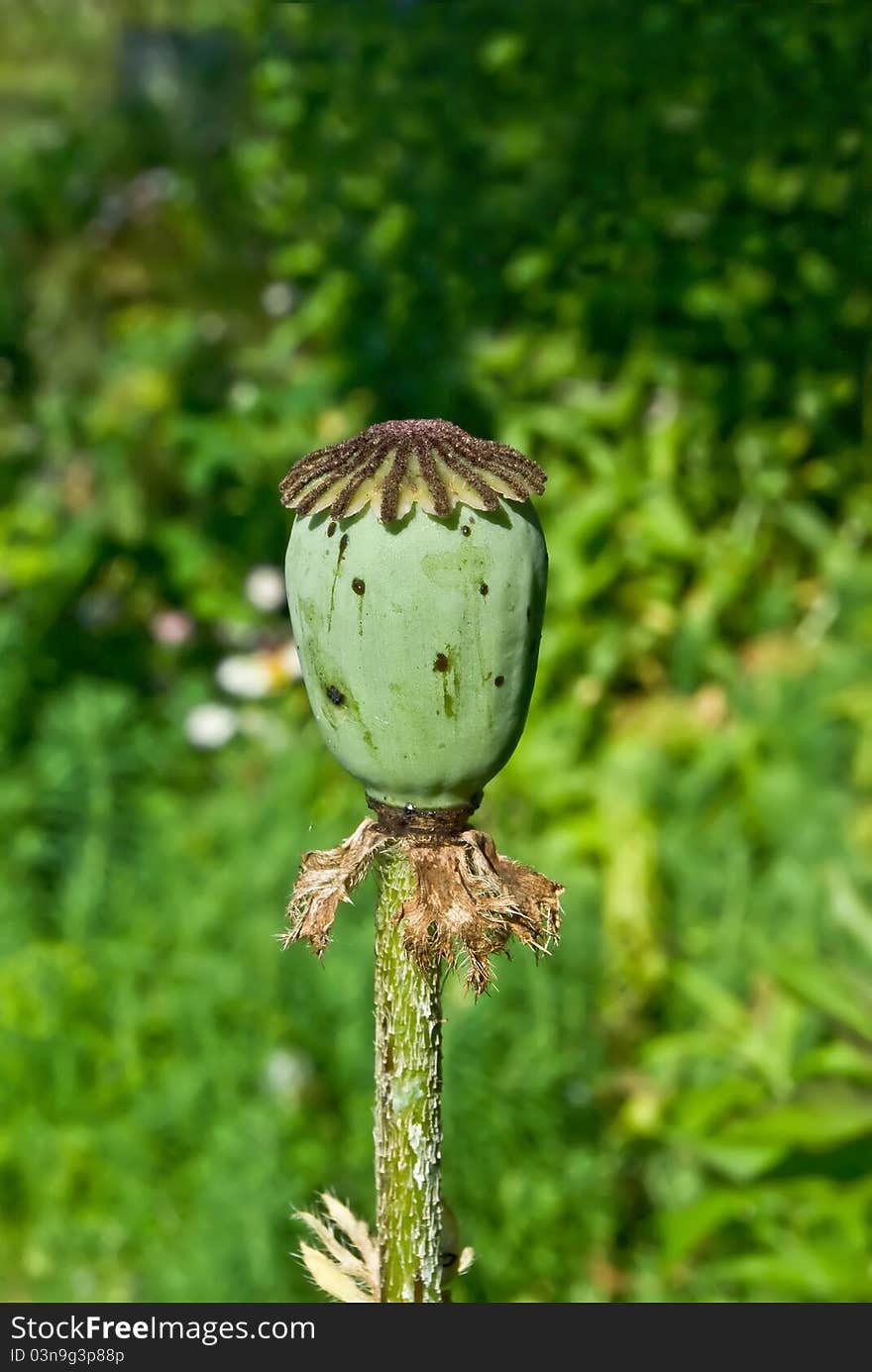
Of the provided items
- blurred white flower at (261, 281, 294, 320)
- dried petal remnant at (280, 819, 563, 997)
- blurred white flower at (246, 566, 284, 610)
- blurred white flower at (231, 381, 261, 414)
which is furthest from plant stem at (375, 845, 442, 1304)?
blurred white flower at (261, 281, 294, 320)

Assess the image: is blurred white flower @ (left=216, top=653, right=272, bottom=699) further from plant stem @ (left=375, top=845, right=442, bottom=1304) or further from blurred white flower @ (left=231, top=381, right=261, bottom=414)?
plant stem @ (left=375, top=845, right=442, bottom=1304)

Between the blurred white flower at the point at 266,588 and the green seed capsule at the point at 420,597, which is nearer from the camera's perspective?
the green seed capsule at the point at 420,597

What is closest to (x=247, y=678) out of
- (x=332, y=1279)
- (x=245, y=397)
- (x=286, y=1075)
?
(x=245, y=397)

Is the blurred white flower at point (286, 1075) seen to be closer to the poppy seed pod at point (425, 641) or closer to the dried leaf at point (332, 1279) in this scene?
the dried leaf at point (332, 1279)

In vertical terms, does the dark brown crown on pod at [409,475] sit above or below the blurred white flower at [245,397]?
below

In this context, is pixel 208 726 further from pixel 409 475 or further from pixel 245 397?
pixel 409 475

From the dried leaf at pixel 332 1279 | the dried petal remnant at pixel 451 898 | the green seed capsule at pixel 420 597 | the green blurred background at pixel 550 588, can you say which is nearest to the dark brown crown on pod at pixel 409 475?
the green seed capsule at pixel 420 597

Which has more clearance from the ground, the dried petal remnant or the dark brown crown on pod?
the dark brown crown on pod

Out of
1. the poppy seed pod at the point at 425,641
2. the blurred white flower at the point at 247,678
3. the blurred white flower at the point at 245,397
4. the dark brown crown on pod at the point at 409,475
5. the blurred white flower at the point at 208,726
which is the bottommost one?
the poppy seed pod at the point at 425,641
